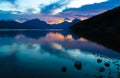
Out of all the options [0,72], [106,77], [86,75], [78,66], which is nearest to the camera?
[106,77]

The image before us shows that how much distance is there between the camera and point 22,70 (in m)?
26.8

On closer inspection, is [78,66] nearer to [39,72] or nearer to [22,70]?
[39,72]

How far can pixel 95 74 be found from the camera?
78.3 ft

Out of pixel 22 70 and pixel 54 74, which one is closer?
pixel 54 74

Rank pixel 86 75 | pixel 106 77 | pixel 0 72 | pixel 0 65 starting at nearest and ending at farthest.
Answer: pixel 106 77
pixel 86 75
pixel 0 72
pixel 0 65

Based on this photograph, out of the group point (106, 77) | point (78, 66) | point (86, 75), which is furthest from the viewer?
point (78, 66)

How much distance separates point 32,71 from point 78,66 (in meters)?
7.23

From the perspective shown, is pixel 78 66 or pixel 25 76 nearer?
pixel 25 76

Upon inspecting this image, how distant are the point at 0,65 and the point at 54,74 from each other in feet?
36.1

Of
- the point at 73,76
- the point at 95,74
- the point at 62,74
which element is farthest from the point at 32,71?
the point at 95,74

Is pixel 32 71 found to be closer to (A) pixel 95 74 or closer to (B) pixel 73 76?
(B) pixel 73 76

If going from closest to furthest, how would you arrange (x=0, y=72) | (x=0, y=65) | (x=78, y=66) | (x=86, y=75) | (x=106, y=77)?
(x=106, y=77)
(x=86, y=75)
(x=0, y=72)
(x=78, y=66)
(x=0, y=65)

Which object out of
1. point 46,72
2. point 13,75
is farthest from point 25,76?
point 46,72

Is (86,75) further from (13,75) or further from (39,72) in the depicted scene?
(13,75)
